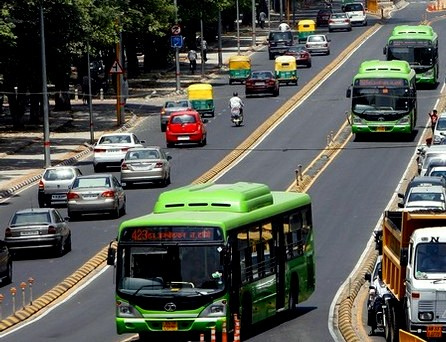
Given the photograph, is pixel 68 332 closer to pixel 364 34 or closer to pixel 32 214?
pixel 32 214

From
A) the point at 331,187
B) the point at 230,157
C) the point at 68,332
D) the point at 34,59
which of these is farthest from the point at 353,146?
the point at 68,332

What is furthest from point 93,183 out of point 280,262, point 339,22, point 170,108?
point 339,22

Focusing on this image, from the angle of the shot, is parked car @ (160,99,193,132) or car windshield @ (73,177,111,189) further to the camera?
parked car @ (160,99,193,132)

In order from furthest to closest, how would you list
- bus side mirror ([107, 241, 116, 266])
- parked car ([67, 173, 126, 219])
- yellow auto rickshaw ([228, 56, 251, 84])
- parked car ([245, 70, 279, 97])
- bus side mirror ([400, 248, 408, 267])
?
yellow auto rickshaw ([228, 56, 251, 84]), parked car ([245, 70, 279, 97]), parked car ([67, 173, 126, 219]), bus side mirror ([107, 241, 116, 266]), bus side mirror ([400, 248, 408, 267])

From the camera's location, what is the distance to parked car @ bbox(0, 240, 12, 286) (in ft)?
127

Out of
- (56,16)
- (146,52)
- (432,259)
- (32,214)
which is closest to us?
(432,259)

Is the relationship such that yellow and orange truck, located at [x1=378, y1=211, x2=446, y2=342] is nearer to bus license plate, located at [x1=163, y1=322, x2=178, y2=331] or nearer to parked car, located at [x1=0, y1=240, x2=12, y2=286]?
bus license plate, located at [x1=163, y1=322, x2=178, y2=331]

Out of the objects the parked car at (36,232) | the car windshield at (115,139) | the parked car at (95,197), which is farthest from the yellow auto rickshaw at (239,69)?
the parked car at (36,232)

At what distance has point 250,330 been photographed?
3061 cm

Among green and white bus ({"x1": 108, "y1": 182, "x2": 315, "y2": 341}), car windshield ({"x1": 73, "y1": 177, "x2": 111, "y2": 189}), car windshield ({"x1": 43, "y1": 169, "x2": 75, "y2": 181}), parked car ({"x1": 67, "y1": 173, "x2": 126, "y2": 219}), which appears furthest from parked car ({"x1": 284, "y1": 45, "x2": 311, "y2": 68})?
green and white bus ({"x1": 108, "y1": 182, "x2": 315, "y2": 341})

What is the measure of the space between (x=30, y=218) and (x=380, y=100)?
27597 millimetres

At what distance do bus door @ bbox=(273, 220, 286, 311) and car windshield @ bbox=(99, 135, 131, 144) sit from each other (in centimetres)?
3076

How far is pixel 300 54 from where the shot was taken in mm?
97312

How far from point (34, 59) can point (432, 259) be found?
46.9 metres
